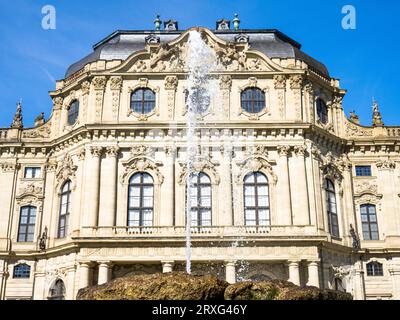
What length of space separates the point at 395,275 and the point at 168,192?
49.1 ft

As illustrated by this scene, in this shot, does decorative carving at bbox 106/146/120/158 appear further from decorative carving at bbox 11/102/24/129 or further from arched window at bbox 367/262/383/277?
arched window at bbox 367/262/383/277

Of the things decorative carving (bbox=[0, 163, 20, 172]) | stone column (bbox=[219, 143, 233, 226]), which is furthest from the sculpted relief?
decorative carving (bbox=[0, 163, 20, 172])

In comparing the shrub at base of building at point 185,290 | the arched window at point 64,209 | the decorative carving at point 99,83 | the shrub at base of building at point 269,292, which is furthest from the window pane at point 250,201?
the shrub at base of building at point 185,290

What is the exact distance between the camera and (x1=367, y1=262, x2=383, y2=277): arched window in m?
33.4

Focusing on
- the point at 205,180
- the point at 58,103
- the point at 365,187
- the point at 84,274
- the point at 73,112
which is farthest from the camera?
the point at 58,103

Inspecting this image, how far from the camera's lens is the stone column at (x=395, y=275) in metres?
32.7

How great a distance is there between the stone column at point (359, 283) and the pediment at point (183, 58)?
13.6 meters

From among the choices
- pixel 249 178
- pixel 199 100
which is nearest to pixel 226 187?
pixel 249 178

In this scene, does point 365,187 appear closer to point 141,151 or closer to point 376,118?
point 376,118

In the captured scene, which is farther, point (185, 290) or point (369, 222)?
point (369, 222)

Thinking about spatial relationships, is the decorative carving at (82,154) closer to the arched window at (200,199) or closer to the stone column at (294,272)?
the arched window at (200,199)

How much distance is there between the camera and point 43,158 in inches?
1420

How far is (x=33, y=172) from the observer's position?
35.9 metres
